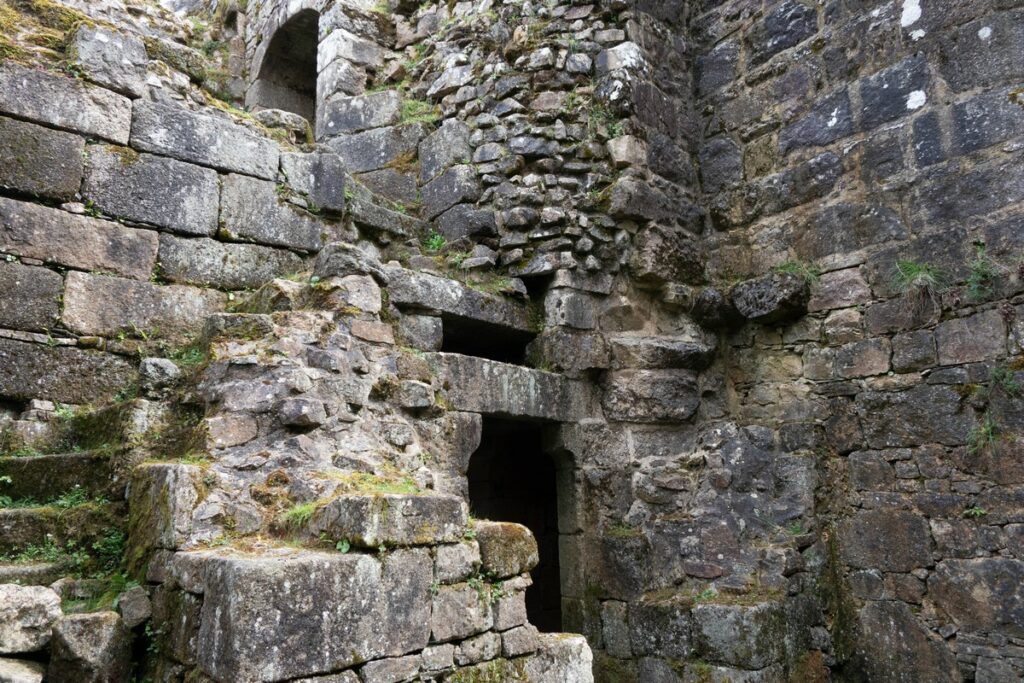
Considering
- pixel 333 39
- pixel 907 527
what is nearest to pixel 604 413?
pixel 907 527

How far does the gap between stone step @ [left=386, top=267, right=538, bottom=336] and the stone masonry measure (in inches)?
1.1

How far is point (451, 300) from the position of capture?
509 centimetres

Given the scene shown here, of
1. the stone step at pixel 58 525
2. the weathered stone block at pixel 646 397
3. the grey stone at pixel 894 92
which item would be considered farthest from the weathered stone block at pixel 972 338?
the stone step at pixel 58 525

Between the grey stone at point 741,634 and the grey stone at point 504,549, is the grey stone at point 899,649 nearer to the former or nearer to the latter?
the grey stone at point 741,634

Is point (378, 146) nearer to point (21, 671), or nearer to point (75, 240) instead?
point (75, 240)

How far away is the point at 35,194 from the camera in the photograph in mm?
4258

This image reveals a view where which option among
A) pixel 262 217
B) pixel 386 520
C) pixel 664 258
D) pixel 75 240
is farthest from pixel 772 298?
pixel 75 240

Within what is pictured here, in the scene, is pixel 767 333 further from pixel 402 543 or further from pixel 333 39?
pixel 333 39

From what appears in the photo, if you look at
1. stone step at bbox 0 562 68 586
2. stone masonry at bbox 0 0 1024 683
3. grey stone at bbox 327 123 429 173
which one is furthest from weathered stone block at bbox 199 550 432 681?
grey stone at bbox 327 123 429 173

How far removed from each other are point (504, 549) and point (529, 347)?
247cm

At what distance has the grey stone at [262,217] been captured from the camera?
16.3 feet

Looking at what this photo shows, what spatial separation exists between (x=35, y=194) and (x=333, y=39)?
3.81m

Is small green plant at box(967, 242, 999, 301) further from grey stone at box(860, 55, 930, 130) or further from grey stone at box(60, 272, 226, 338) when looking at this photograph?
grey stone at box(60, 272, 226, 338)

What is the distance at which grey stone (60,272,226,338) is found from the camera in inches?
169
